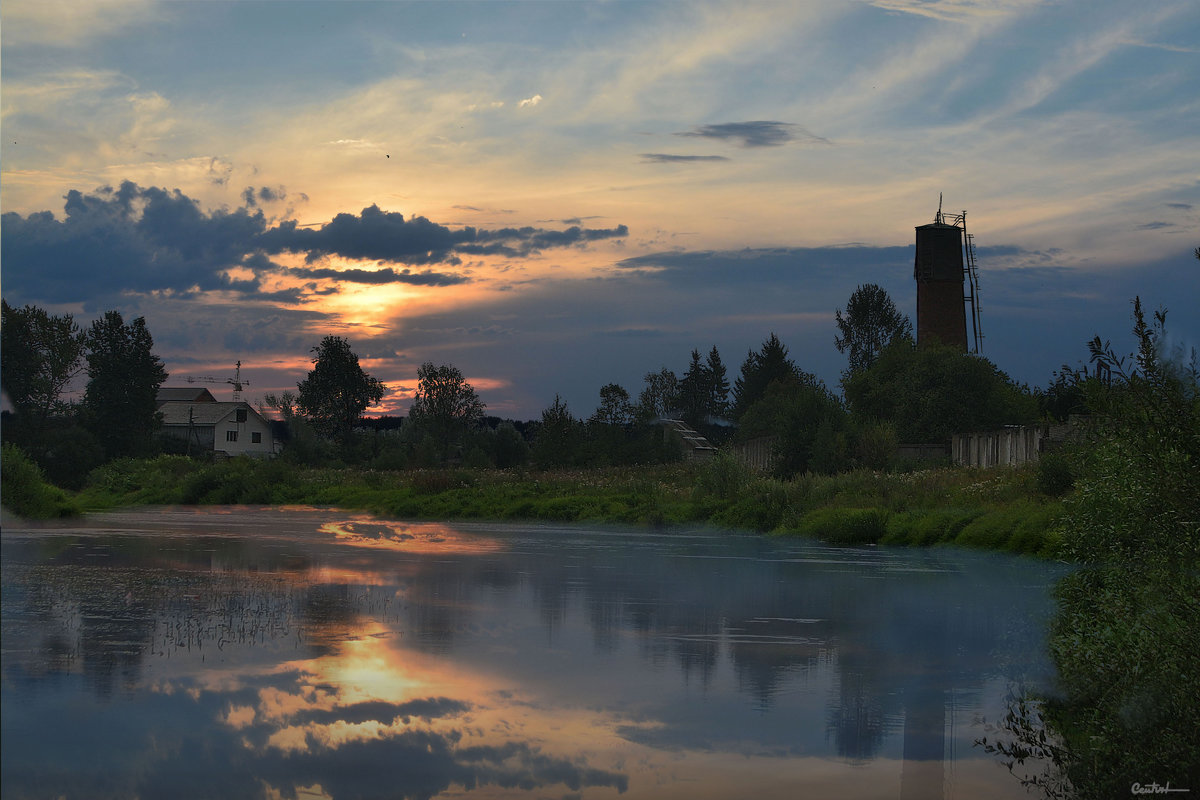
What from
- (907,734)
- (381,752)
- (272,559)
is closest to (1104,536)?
(907,734)

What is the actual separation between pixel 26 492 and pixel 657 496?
27.1 meters

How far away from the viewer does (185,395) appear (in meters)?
112

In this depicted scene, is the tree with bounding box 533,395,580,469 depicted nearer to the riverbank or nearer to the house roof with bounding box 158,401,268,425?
the riverbank

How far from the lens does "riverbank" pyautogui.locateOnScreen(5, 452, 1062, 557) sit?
109ft

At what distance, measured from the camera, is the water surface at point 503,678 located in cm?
1041

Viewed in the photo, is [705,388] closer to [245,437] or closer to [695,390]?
[695,390]

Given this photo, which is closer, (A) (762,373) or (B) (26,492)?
(B) (26,492)

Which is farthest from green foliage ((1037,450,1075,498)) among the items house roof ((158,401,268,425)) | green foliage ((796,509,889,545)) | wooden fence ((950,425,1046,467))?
house roof ((158,401,268,425))

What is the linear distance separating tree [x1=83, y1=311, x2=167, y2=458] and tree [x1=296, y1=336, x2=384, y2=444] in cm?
2935

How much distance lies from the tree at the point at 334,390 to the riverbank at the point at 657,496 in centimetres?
3240

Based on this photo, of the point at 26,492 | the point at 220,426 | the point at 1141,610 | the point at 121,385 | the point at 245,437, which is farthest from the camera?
the point at 245,437

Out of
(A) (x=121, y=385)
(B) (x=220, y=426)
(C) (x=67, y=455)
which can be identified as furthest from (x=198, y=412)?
(C) (x=67, y=455)

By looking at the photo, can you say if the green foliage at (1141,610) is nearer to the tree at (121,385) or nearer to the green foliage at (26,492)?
the green foliage at (26,492)

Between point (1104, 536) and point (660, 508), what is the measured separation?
35558 millimetres
